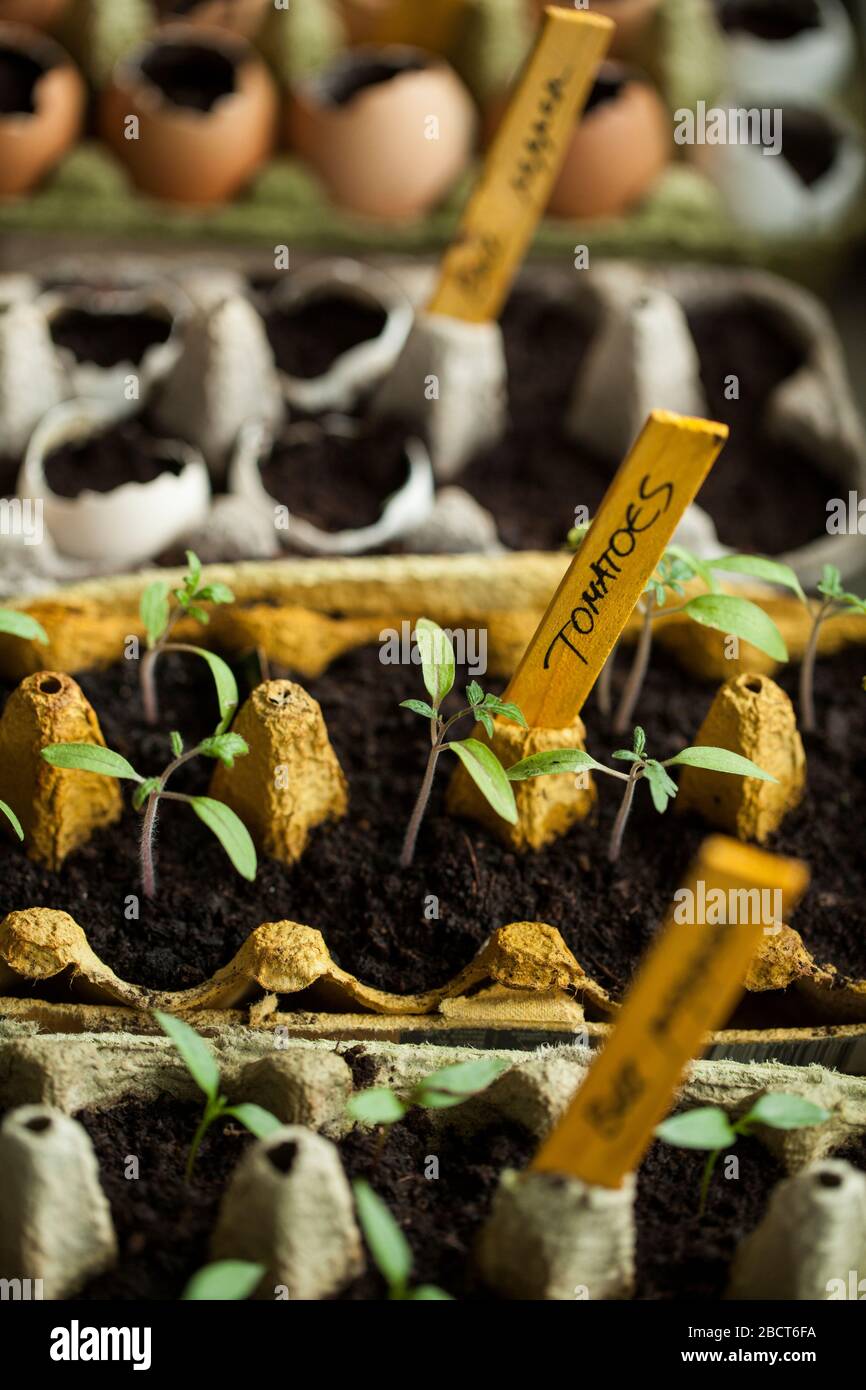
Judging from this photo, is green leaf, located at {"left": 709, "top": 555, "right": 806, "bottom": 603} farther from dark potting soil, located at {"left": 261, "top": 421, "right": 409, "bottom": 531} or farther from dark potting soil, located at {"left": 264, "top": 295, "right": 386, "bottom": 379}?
dark potting soil, located at {"left": 264, "top": 295, "right": 386, "bottom": 379}

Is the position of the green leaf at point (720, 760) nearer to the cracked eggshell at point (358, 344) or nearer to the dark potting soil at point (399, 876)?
the dark potting soil at point (399, 876)

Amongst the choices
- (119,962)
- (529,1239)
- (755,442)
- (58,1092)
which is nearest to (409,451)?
(755,442)

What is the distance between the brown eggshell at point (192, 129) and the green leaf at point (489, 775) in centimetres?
115

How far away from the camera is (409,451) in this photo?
60.6 inches

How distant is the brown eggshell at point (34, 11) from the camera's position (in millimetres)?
1954

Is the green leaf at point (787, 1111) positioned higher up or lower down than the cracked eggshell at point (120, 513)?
lower down

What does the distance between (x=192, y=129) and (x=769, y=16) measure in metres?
0.84

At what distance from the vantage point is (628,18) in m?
2.00

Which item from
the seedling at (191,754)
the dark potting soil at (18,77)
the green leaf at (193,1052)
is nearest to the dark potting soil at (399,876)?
the seedling at (191,754)

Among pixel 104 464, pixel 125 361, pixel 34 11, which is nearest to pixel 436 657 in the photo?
pixel 104 464

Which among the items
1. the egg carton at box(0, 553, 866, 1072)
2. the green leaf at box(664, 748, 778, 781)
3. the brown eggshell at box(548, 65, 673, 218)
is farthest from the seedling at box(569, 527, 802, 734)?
the brown eggshell at box(548, 65, 673, 218)

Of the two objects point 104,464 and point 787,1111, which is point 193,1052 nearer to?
point 787,1111

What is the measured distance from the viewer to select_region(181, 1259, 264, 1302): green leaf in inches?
29.7

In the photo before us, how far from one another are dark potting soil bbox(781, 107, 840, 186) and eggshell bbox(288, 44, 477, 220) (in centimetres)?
42
